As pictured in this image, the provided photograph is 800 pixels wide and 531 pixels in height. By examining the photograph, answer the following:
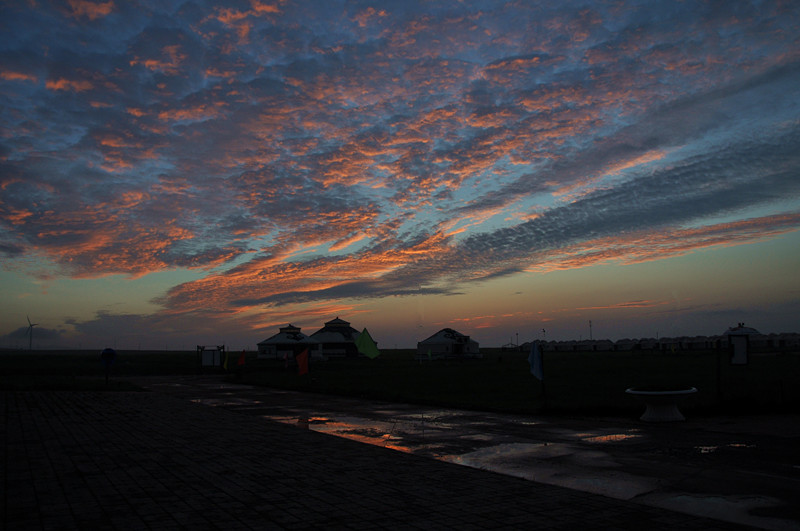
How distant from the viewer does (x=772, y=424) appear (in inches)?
547

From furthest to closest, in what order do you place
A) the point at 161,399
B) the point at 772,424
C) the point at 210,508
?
the point at 161,399
the point at 772,424
the point at 210,508

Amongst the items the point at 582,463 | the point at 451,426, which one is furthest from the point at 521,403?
the point at 582,463

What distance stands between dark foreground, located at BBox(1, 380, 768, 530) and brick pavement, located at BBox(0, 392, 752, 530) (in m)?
0.02

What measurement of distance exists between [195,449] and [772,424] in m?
13.0

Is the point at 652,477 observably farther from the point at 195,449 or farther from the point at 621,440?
the point at 195,449

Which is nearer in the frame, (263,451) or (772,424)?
(263,451)

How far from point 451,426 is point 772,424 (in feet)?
25.0

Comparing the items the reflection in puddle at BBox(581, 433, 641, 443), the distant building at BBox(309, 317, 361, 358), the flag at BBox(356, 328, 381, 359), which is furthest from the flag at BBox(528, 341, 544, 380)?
the distant building at BBox(309, 317, 361, 358)

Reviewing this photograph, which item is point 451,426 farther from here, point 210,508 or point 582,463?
point 210,508

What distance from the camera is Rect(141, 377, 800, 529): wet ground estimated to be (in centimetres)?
739

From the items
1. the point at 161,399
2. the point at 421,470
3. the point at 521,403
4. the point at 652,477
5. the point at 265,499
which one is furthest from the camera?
the point at 161,399

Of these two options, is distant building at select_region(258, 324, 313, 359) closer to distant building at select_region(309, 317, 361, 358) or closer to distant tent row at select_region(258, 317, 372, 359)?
distant tent row at select_region(258, 317, 372, 359)

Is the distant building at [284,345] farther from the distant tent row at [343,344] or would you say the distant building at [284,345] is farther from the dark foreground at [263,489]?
the dark foreground at [263,489]

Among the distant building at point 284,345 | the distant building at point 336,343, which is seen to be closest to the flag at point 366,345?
the distant building at point 284,345
